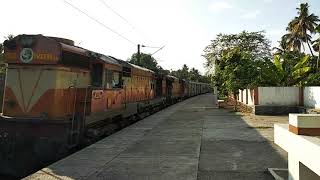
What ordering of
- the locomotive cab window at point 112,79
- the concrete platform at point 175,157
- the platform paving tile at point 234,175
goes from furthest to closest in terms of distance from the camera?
the locomotive cab window at point 112,79, the concrete platform at point 175,157, the platform paving tile at point 234,175

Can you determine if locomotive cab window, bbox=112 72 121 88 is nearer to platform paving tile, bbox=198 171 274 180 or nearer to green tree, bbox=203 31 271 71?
platform paving tile, bbox=198 171 274 180

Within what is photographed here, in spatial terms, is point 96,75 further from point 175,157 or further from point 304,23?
point 304,23

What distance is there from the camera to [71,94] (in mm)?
11281

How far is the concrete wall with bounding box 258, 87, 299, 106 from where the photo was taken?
77.1 ft

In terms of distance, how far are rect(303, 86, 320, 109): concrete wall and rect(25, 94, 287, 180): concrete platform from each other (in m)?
6.48

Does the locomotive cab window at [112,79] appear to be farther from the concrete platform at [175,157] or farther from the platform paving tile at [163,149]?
the platform paving tile at [163,149]

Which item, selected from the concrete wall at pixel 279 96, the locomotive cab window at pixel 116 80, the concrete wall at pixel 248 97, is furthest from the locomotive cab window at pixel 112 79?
the concrete wall at pixel 248 97

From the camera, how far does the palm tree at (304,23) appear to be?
51.0m

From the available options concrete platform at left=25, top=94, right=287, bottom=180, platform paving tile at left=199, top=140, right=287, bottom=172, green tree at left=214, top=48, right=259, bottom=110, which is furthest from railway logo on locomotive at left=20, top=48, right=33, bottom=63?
green tree at left=214, top=48, right=259, bottom=110

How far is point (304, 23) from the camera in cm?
5138

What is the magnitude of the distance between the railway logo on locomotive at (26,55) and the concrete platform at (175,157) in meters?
2.83

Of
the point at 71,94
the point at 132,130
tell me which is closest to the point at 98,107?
the point at 71,94

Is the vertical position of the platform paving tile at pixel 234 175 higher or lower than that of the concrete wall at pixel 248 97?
lower

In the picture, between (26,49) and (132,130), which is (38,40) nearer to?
(26,49)
